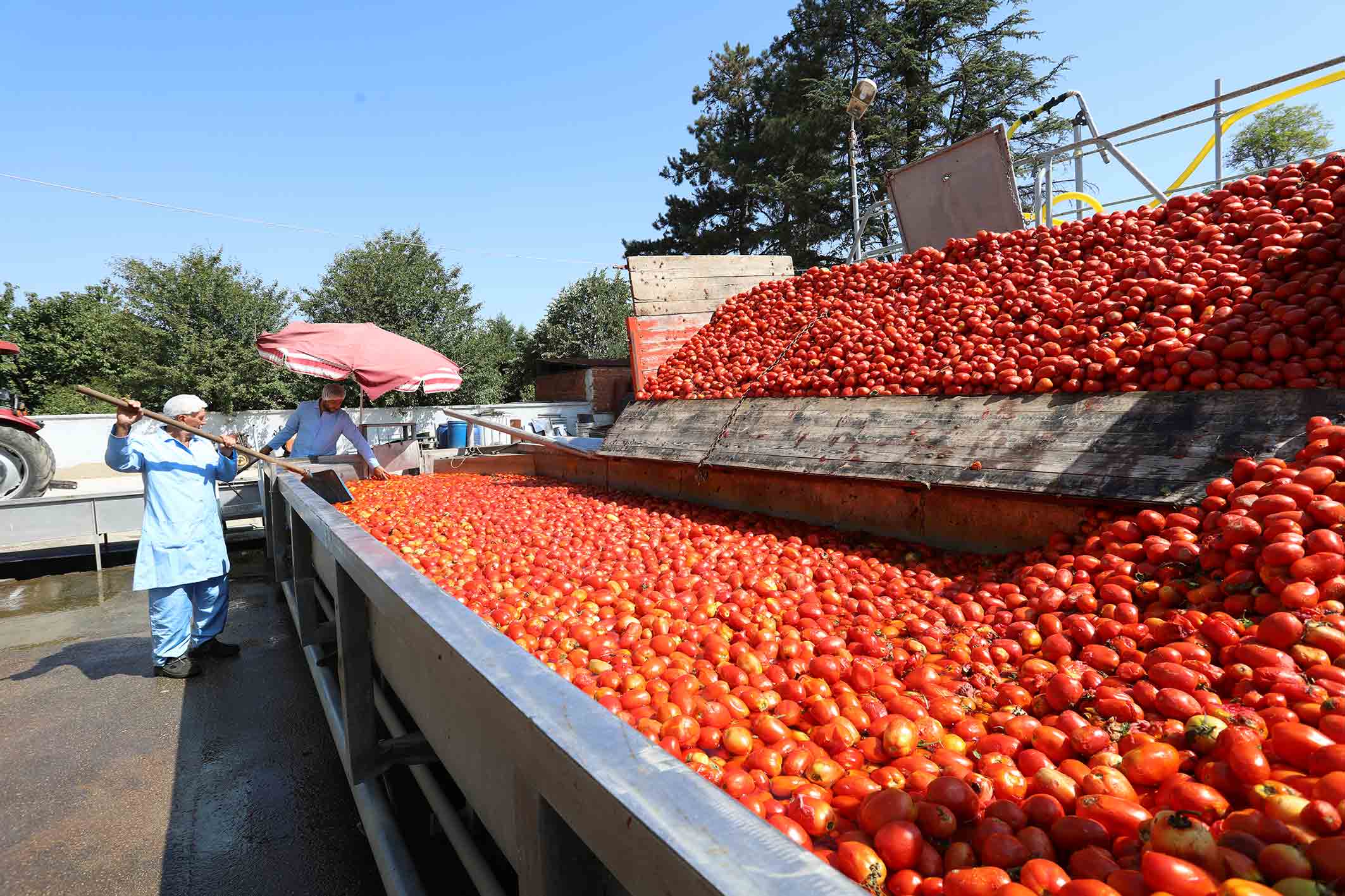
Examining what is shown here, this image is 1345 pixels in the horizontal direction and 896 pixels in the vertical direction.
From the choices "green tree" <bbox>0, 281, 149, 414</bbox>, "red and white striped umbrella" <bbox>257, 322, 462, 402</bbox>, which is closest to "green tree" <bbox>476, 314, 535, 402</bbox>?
"green tree" <bbox>0, 281, 149, 414</bbox>

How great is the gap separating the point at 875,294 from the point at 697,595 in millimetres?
3428

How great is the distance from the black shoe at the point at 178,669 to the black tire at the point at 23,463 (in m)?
6.17

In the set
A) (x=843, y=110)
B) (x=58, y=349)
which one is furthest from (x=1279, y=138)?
A: (x=58, y=349)

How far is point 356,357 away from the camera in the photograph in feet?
29.1

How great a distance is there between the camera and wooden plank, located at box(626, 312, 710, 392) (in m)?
6.61

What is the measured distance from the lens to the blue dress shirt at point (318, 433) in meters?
7.37

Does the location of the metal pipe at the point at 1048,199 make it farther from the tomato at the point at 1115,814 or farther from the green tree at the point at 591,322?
the green tree at the point at 591,322

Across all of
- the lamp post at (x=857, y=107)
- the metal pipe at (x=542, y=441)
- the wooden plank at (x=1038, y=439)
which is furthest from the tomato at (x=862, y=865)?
the lamp post at (x=857, y=107)

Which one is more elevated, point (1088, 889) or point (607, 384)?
point (607, 384)

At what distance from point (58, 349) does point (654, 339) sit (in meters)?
37.4

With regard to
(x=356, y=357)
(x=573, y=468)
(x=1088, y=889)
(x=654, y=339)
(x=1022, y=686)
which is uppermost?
(x=356, y=357)

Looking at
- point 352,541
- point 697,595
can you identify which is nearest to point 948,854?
point 697,595

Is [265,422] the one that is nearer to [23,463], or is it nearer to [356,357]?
[23,463]

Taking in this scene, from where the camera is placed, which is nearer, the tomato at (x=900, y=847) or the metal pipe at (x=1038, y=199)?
the tomato at (x=900, y=847)
